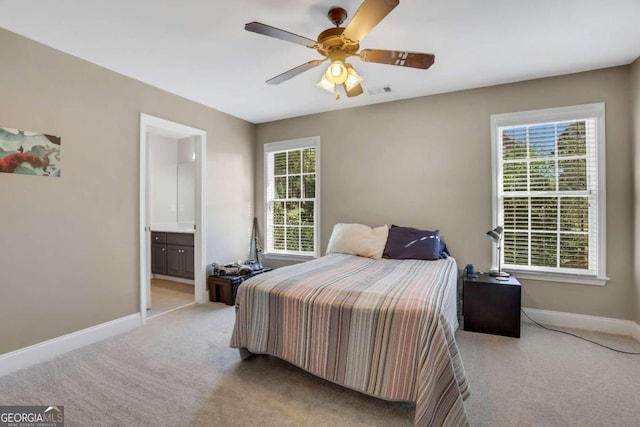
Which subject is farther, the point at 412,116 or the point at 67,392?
the point at 412,116

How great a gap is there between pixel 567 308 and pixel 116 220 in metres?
4.71

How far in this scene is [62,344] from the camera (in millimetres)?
2551

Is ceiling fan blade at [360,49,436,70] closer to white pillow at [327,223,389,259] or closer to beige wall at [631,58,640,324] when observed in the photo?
white pillow at [327,223,389,259]

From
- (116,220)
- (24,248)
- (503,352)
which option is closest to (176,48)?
(116,220)

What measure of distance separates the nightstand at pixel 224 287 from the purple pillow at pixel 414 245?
192 cm

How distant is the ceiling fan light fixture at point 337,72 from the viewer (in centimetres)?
208

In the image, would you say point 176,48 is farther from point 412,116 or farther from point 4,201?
point 412,116

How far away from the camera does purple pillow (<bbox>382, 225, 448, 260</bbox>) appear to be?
3.23 m

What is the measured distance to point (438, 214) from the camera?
3.60 metres

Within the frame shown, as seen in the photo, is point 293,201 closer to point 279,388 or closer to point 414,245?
point 414,245

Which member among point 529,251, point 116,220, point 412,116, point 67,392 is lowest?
point 67,392

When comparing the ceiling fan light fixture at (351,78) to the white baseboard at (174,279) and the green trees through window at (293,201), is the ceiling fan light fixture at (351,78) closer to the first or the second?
the green trees through window at (293,201)

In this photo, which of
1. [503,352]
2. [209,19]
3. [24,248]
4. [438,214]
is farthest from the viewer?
[438,214]

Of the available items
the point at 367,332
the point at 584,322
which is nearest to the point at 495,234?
the point at 584,322
